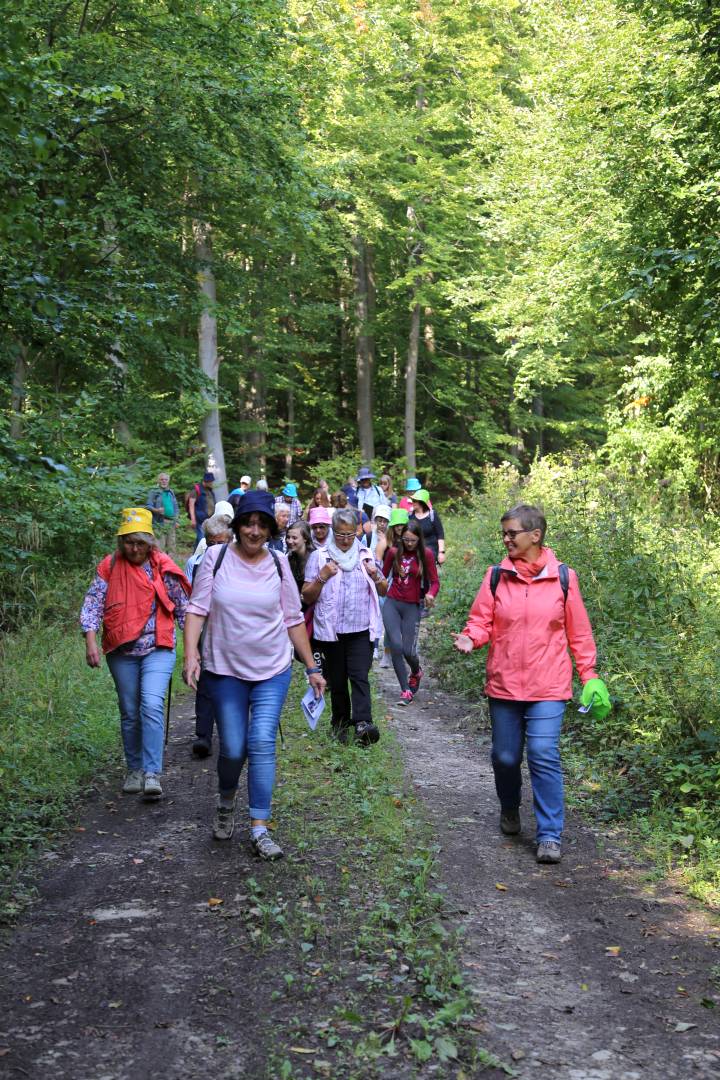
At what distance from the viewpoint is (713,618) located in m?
9.18

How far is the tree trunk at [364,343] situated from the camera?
31609mm

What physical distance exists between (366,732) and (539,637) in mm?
2566

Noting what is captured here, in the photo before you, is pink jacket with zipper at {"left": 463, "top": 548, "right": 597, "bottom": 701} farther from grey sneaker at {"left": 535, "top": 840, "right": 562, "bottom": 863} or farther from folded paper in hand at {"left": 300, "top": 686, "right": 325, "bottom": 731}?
folded paper in hand at {"left": 300, "top": 686, "right": 325, "bottom": 731}

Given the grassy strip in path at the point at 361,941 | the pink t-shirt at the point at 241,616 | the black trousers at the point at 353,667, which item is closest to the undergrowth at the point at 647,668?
the grassy strip in path at the point at 361,941

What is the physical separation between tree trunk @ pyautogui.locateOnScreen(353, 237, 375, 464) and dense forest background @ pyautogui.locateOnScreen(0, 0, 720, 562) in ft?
0.44

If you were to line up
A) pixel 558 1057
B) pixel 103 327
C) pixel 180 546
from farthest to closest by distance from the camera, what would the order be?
pixel 180 546
pixel 103 327
pixel 558 1057

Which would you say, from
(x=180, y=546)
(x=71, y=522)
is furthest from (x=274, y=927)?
(x=180, y=546)

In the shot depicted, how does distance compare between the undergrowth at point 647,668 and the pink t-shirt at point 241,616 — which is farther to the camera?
the undergrowth at point 647,668

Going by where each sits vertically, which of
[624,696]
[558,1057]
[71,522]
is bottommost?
[558,1057]

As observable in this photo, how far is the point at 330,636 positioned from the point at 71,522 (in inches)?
139

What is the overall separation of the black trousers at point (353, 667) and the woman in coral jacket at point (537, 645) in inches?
87.7

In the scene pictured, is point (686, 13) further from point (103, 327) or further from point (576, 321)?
point (576, 321)

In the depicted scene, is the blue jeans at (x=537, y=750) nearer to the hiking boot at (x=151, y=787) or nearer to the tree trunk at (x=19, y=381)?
the hiking boot at (x=151, y=787)

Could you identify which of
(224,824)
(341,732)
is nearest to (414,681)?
(341,732)
